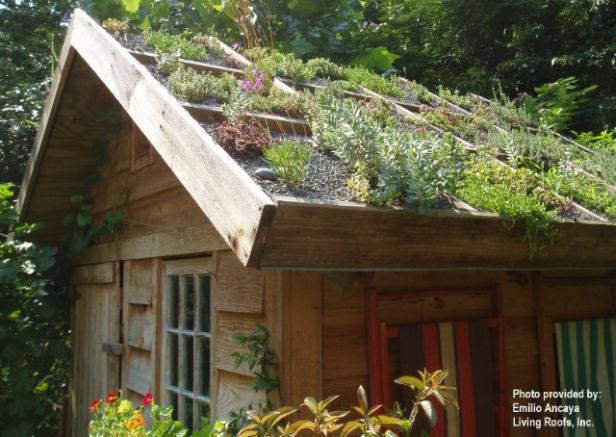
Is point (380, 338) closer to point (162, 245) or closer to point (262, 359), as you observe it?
point (262, 359)

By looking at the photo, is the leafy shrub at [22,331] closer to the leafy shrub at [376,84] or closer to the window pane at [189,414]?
the window pane at [189,414]

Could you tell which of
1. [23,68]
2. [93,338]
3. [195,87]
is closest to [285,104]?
[195,87]

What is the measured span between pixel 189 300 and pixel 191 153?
5.65ft

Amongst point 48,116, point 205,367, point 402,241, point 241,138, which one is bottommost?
point 205,367

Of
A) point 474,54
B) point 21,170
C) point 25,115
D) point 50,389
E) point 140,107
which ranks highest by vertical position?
point 474,54

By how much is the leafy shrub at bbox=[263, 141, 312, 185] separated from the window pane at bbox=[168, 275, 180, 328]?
79.0 inches

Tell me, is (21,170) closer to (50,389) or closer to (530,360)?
(50,389)

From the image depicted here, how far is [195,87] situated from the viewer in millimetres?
3070

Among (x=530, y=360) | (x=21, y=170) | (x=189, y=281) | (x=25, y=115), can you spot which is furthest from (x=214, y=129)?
(x=21, y=170)

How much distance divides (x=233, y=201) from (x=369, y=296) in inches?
39.9

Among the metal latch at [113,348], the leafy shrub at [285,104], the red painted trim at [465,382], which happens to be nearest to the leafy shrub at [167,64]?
the leafy shrub at [285,104]

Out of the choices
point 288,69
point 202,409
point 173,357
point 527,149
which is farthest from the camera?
point 288,69

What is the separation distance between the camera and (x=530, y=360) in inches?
143

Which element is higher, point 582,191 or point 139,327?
point 582,191
